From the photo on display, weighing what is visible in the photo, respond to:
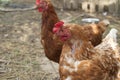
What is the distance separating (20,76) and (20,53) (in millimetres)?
876

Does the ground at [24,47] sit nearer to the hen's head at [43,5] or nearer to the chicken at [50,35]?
the chicken at [50,35]

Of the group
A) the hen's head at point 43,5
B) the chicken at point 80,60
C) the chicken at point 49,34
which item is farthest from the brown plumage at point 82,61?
the hen's head at point 43,5

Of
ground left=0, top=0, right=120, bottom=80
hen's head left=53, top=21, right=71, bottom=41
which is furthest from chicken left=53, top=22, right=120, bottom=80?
ground left=0, top=0, right=120, bottom=80

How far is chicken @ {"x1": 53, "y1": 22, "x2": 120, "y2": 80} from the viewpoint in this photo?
3.57 m

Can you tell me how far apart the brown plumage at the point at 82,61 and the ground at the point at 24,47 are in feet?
4.83

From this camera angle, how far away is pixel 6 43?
6.38 m

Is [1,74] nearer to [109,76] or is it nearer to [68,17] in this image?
[109,76]

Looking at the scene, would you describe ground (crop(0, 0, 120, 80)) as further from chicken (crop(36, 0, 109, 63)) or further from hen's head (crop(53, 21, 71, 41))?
hen's head (crop(53, 21, 71, 41))

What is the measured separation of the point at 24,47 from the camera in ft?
20.3

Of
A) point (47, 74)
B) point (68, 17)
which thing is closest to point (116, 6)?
point (68, 17)

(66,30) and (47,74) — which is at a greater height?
(66,30)

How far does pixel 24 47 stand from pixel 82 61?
2.76 meters

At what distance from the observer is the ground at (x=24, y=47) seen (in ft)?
17.1

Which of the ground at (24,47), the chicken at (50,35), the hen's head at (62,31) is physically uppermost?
the hen's head at (62,31)
